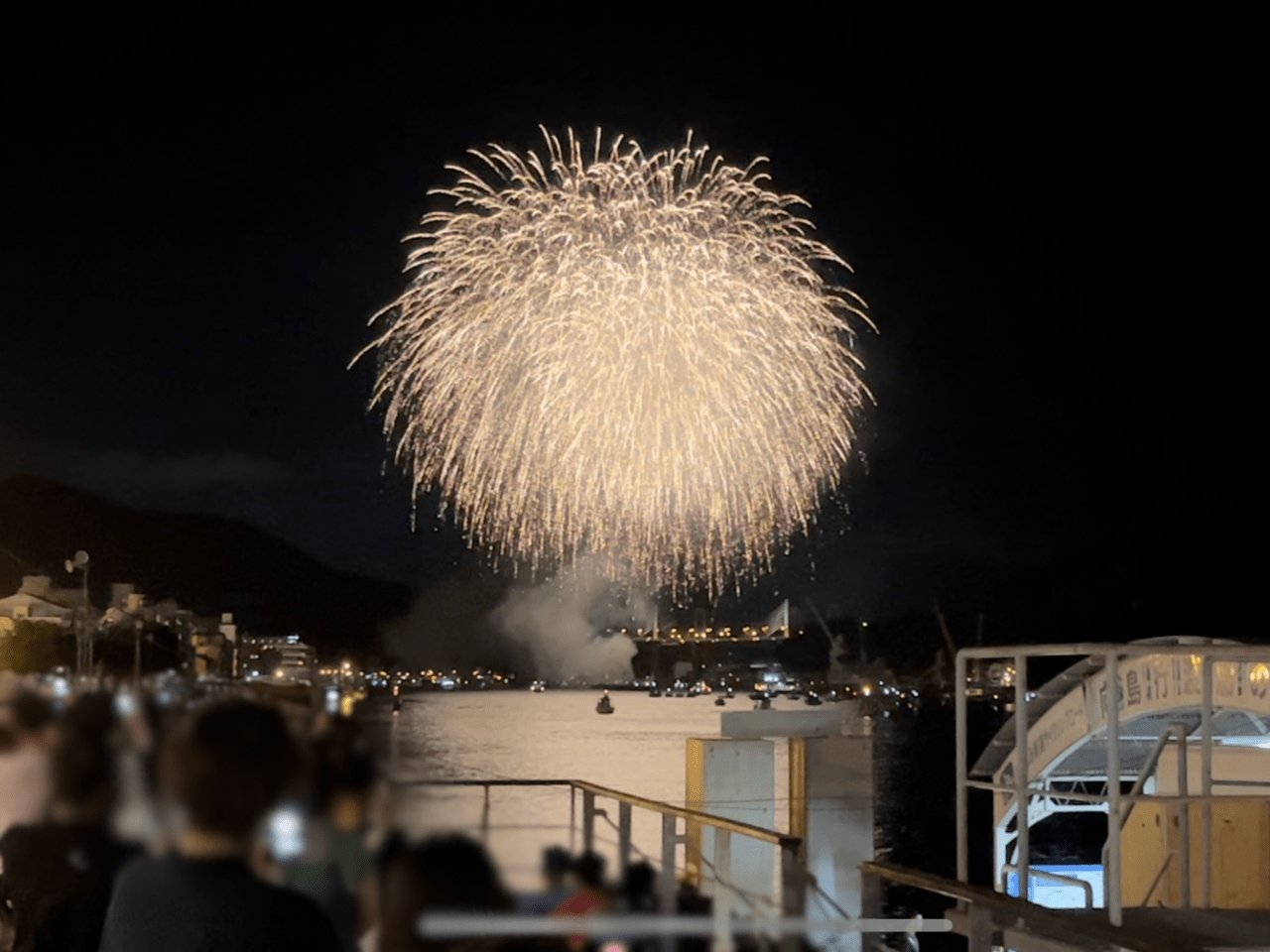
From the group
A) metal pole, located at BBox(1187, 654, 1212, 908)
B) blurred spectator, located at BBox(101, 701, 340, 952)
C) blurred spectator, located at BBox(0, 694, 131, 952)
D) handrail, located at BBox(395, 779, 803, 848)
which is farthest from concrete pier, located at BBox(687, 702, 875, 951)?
blurred spectator, located at BBox(101, 701, 340, 952)

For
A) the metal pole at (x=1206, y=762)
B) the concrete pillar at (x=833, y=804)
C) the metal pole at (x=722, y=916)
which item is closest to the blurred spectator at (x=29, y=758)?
the metal pole at (x=722, y=916)

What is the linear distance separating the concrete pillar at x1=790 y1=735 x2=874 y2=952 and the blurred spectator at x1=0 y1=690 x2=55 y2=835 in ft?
78.9

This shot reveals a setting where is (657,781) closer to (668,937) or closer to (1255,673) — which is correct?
(1255,673)

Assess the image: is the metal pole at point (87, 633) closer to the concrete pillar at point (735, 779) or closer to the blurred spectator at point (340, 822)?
the blurred spectator at point (340, 822)

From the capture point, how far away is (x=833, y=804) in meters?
26.7

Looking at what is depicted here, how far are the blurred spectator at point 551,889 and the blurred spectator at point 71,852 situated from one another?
28.0 inches

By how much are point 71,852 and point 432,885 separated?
1818 mm

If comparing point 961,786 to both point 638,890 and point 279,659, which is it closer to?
point 279,659

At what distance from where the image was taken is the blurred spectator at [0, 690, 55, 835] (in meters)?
2.25

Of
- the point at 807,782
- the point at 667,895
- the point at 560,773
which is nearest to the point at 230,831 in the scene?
the point at 667,895

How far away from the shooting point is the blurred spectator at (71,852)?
7.27ft

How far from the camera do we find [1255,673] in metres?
15.5

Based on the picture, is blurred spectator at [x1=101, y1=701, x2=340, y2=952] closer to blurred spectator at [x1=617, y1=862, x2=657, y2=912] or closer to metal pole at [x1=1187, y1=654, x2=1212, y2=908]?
blurred spectator at [x1=617, y1=862, x2=657, y2=912]

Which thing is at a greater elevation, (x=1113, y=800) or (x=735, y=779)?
(x=1113, y=800)
